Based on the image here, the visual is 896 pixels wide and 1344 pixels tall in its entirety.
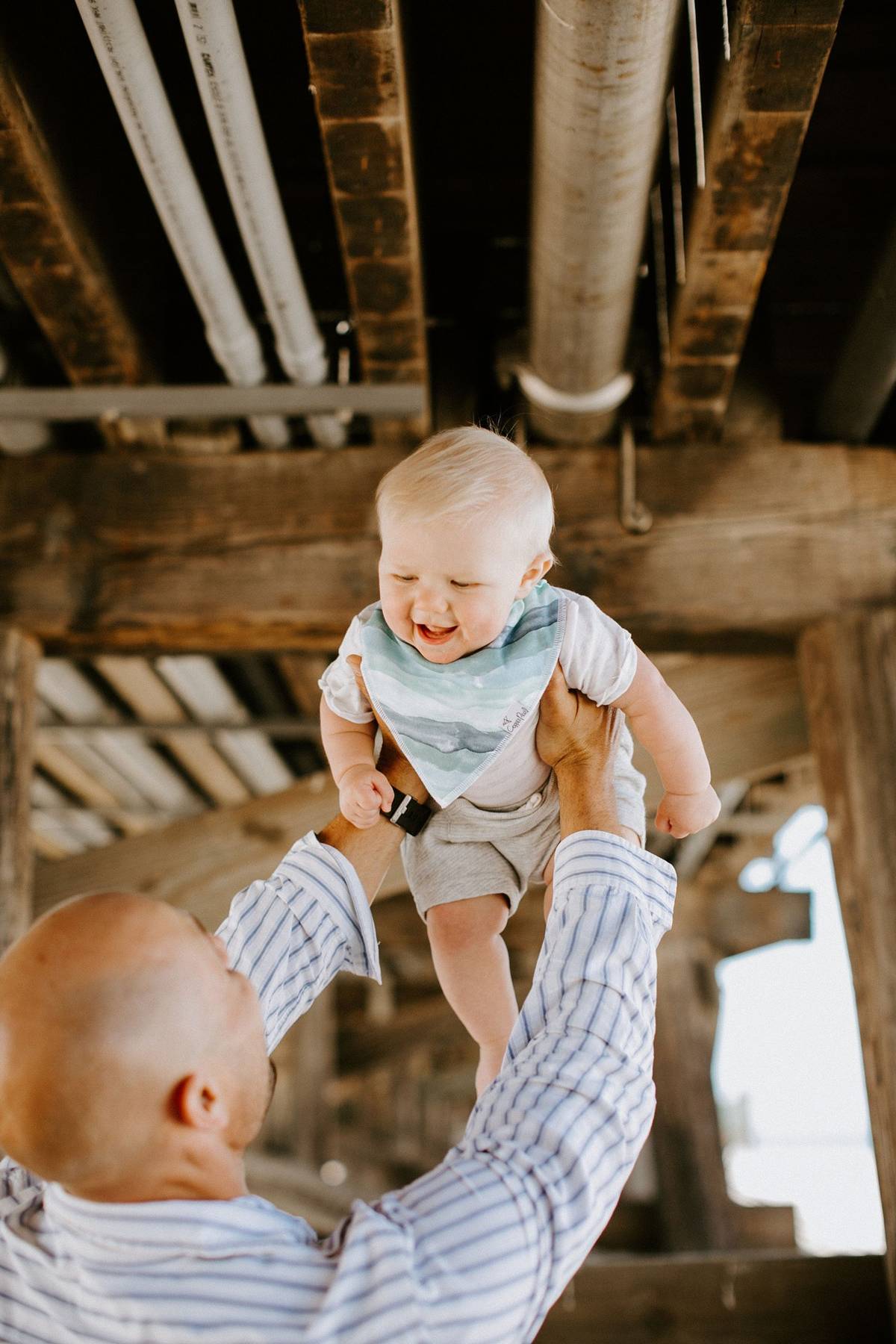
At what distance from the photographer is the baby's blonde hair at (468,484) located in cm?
119

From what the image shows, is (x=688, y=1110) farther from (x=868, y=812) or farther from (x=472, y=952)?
(x=472, y=952)

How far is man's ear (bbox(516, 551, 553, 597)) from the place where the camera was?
126 cm

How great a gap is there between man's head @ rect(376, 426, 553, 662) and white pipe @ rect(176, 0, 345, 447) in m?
0.72

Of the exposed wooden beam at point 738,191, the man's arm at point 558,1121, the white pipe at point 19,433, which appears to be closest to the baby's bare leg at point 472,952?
the man's arm at point 558,1121

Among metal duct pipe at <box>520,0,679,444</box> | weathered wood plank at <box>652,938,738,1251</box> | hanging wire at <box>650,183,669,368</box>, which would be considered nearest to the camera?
metal duct pipe at <box>520,0,679,444</box>

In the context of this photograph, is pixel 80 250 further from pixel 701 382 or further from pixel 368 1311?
pixel 368 1311

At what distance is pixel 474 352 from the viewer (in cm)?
273

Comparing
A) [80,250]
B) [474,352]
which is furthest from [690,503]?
[80,250]

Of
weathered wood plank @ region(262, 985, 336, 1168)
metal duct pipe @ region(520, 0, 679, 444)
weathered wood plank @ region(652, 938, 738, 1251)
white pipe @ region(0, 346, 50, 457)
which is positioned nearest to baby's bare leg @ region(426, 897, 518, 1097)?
metal duct pipe @ region(520, 0, 679, 444)

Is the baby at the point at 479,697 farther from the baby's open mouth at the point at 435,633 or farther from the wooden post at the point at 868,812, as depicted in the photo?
the wooden post at the point at 868,812

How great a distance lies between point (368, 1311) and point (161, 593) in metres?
1.77

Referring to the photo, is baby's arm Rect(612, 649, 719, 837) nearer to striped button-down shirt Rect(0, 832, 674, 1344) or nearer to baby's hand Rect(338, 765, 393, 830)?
striped button-down shirt Rect(0, 832, 674, 1344)

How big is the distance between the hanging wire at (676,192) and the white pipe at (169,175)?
2.54ft

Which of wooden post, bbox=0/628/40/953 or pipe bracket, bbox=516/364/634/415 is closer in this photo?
pipe bracket, bbox=516/364/634/415
